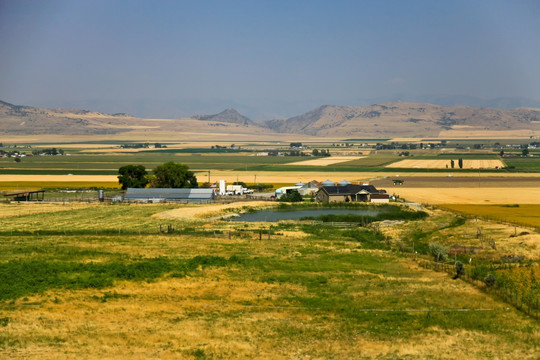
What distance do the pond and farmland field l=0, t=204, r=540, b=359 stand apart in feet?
46.5

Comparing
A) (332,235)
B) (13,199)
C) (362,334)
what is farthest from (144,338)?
(13,199)

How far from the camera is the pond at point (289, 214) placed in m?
51.6

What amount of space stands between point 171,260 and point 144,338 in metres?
11.1

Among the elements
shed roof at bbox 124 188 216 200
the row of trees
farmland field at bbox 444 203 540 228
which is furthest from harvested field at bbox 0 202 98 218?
farmland field at bbox 444 203 540 228

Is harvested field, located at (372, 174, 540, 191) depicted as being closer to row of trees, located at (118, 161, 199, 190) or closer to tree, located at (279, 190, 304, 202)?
tree, located at (279, 190, 304, 202)

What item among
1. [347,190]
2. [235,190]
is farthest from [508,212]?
[235,190]

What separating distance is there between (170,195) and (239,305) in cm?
4212

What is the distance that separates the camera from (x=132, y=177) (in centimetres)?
7250

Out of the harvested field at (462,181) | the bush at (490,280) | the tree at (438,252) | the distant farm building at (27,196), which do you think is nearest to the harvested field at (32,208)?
the distant farm building at (27,196)

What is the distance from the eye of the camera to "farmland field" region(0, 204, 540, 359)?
19.0 metres

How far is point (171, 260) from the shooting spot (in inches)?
1209

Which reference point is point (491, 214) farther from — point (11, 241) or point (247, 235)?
point (11, 241)

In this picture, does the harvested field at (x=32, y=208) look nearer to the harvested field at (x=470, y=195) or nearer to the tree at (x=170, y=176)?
the tree at (x=170, y=176)

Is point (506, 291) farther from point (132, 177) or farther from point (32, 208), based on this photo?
point (132, 177)
